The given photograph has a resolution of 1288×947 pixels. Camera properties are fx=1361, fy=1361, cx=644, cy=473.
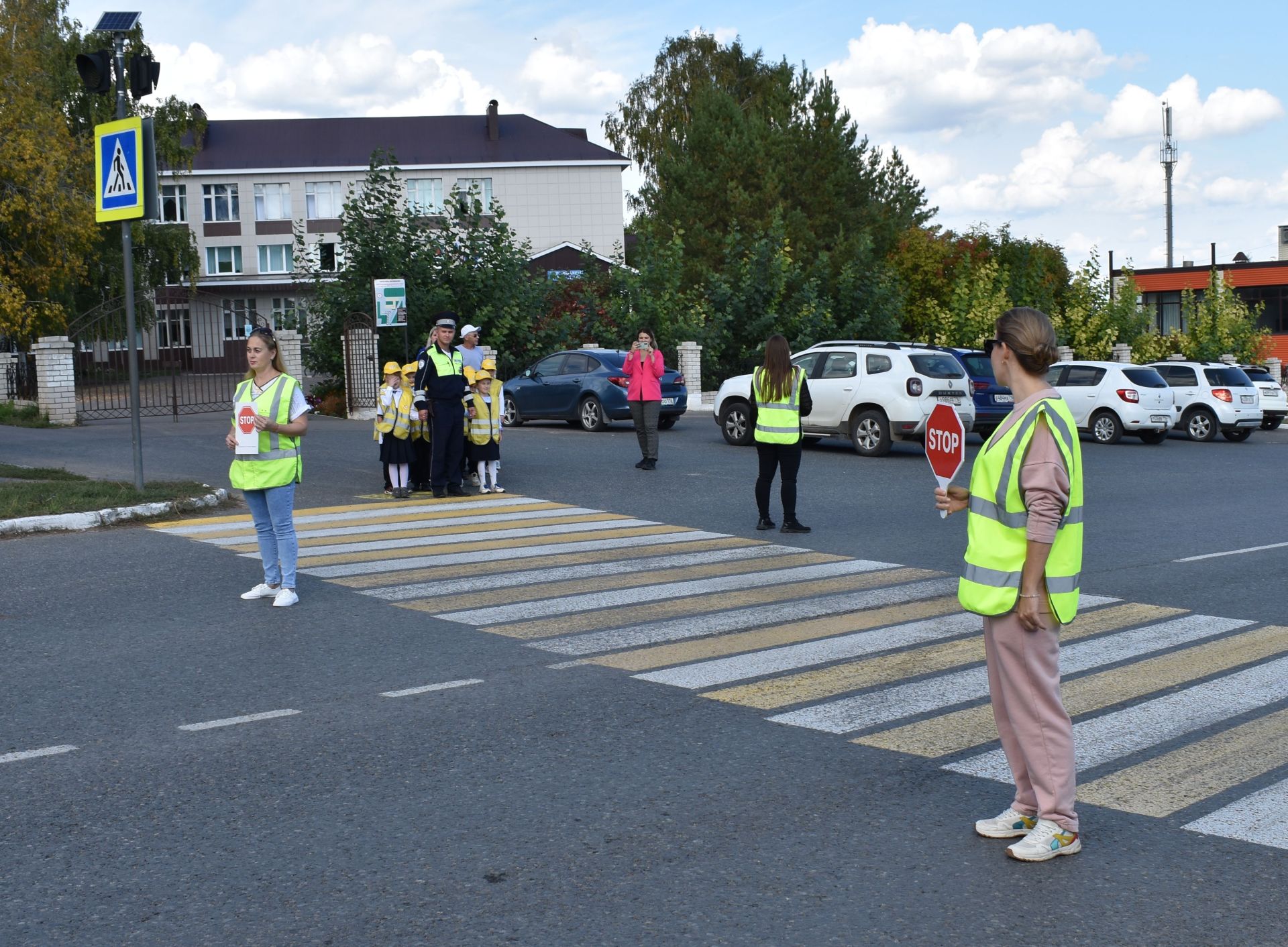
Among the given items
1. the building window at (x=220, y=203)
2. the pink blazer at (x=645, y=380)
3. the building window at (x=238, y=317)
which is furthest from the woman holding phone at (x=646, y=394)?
the building window at (x=220, y=203)

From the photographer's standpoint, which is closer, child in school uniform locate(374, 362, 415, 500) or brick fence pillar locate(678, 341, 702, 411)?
child in school uniform locate(374, 362, 415, 500)

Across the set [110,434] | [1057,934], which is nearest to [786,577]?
[1057,934]

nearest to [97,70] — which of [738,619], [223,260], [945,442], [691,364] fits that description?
[738,619]

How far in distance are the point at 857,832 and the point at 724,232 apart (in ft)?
164

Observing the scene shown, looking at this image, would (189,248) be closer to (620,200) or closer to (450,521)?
(620,200)

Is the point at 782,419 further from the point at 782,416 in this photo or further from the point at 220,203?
the point at 220,203

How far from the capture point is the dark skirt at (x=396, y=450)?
607 inches

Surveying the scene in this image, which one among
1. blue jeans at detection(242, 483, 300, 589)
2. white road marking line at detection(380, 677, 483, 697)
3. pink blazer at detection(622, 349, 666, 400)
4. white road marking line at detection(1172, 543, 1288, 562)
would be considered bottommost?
white road marking line at detection(1172, 543, 1288, 562)

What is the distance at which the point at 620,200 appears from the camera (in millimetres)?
71938

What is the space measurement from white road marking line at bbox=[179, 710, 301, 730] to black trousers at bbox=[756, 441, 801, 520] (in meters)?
7.03

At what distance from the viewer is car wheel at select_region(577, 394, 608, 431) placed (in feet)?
84.4

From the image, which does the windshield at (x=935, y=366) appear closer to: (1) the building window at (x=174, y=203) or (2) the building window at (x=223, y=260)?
(1) the building window at (x=174, y=203)

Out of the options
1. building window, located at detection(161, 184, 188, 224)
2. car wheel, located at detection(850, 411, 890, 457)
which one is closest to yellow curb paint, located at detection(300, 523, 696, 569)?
car wheel, located at detection(850, 411, 890, 457)

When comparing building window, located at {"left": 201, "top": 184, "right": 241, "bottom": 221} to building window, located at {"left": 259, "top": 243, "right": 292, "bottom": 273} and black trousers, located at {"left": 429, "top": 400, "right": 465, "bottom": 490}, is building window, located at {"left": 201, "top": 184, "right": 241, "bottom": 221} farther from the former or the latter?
black trousers, located at {"left": 429, "top": 400, "right": 465, "bottom": 490}
